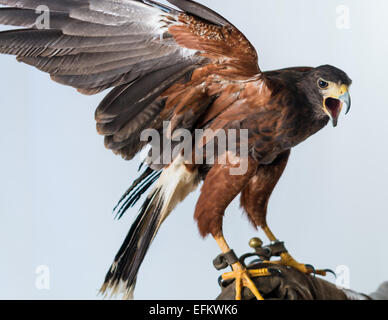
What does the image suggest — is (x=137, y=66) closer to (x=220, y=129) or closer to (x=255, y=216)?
(x=220, y=129)

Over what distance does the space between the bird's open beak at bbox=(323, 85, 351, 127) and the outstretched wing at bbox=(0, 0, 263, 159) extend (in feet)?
0.54

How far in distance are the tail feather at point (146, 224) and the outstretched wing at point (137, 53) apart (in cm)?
13

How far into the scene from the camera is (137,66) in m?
1.29

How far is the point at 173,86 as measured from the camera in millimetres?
1312

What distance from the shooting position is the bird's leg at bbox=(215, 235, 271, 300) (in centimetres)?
128

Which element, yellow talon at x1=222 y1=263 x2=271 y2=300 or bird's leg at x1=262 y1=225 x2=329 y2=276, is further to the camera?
bird's leg at x1=262 y1=225 x2=329 y2=276

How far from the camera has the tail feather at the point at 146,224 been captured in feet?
4.48

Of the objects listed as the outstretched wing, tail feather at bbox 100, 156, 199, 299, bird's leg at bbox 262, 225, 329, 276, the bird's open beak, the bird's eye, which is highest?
the outstretched wing

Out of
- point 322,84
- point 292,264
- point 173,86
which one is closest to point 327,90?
point 322,84

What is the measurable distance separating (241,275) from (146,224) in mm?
276

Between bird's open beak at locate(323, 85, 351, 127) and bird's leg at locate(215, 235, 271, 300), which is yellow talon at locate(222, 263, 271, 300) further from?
bird's open beak at locate(323, 85, 351, 127)

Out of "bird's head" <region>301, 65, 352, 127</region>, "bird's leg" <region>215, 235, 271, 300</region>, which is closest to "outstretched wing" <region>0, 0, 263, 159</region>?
"bird's head" <region>301, 65, 352, 127</region>

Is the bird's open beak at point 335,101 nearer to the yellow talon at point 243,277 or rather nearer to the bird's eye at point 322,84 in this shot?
the bird's eye at point 322,84

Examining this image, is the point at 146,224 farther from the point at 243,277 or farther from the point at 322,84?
the point at 322,84
